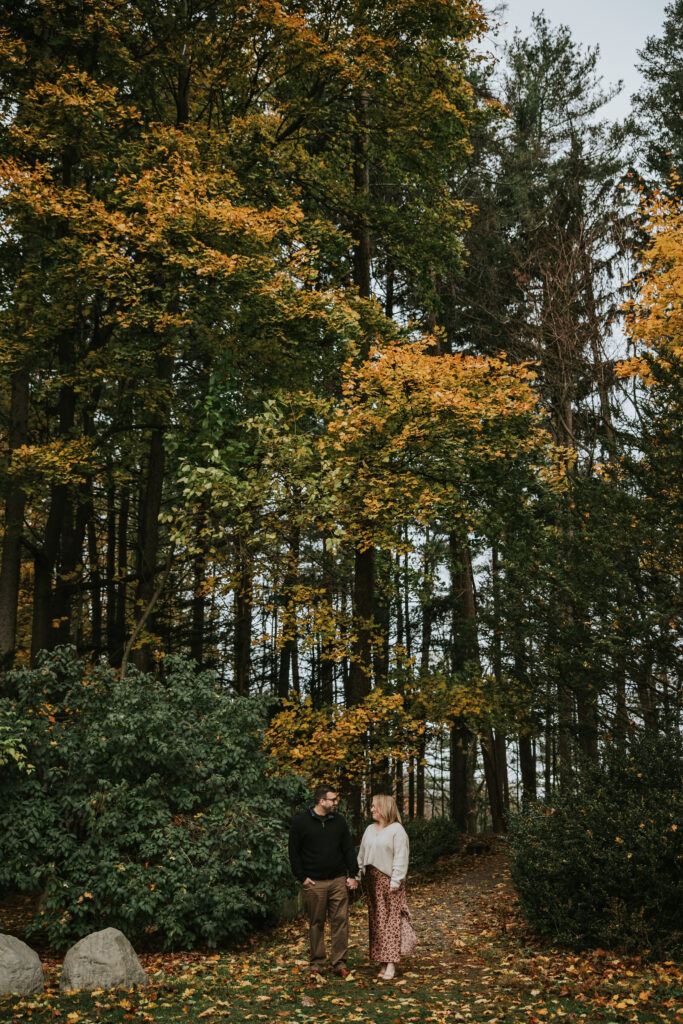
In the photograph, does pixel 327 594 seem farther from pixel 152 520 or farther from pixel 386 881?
pixel 386 881

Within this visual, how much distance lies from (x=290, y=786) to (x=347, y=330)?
6794 mm

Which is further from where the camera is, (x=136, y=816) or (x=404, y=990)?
(x=136, y=816)

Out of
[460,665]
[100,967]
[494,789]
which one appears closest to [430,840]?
[494,789]

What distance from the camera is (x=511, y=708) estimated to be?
527 inches

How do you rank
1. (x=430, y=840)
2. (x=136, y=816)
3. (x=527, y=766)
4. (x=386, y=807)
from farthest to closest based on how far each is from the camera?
(x=527, y=766)
(x=430, y=840)
(x=136, y=816)
(x=386, y=807)

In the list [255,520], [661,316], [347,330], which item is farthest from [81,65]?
[661,316]

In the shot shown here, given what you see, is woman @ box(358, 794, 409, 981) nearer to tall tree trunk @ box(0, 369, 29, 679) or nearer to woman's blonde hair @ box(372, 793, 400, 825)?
woman's blonde hair @ box(372, 793, 400, 825)

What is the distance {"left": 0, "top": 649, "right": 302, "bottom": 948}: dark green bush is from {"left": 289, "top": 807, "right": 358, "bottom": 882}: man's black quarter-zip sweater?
6.15 feet

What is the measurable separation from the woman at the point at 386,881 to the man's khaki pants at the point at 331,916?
263 mm

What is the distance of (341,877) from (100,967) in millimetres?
2255

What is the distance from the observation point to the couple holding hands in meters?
7.33

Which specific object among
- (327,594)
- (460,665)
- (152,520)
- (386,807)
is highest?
(152,520)

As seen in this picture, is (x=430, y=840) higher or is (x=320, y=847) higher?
(x=320, y=847)

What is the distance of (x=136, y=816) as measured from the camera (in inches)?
357
